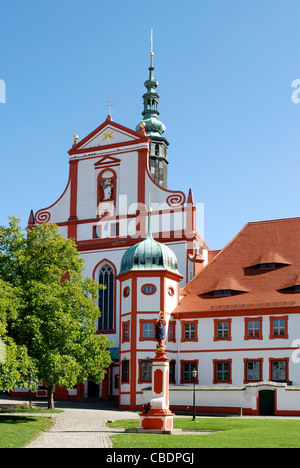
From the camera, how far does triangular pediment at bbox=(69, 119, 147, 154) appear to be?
5272 cm

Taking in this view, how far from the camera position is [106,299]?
168 feet

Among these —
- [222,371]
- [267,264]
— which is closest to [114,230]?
A: [267,264]

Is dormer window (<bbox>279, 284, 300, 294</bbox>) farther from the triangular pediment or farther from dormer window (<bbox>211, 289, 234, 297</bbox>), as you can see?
the triangular pediment

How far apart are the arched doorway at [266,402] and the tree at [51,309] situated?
903cm

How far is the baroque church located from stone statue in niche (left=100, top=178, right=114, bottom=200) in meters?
0.08

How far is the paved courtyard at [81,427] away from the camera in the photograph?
21859mm

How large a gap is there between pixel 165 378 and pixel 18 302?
8.67m

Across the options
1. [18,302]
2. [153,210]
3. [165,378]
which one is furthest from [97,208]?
[165,378]

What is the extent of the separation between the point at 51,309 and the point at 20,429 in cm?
836

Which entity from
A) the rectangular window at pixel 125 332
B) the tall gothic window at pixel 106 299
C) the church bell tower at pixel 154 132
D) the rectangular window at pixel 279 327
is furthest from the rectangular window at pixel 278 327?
the church bell tower at pixel 154 132

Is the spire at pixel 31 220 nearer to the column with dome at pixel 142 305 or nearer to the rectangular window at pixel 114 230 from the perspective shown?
the rectangular window at pixel 114 230

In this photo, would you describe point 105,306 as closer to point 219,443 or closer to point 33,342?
point 33,342

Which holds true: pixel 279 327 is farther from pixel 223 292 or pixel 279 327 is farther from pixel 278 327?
pixel 223 292

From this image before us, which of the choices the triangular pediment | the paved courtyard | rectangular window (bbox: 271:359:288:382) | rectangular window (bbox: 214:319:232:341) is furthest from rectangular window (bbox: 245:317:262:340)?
the triangular pediment
